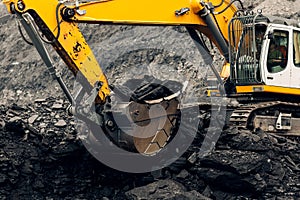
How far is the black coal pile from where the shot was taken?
8508 millimetres

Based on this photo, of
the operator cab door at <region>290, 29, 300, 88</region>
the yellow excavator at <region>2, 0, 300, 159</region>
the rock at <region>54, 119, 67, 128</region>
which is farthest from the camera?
the rock at <region>54, 119, 67, 128</region>

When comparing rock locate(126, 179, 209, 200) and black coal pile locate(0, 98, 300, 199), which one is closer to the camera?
rock locate(126, 179, 209, 200)

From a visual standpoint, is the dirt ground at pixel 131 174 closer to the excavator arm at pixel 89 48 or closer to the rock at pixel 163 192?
the rock at pixel 163 192

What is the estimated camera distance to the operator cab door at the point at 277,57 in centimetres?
972

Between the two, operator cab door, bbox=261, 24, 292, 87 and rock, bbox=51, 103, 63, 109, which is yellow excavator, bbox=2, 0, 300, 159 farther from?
rock, bbox=51, 103, 63, 109

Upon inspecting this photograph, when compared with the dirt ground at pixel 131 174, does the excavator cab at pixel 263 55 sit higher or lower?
higher

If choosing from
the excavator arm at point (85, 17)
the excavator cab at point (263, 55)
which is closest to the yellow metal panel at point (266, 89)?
the excavator cab at point (263, 55)

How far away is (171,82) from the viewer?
31.7 feet

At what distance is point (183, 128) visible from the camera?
9.33 metres

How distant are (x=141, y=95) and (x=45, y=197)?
6.28 feet

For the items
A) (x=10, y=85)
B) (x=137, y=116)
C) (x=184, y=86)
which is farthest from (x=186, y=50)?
(x=137, y=116)

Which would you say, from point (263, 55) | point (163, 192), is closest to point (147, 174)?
point (163, 192)

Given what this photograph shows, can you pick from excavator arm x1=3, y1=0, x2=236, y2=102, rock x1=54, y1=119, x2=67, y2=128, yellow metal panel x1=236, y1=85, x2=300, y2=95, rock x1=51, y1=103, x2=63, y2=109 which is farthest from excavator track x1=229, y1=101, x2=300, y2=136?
rock x1=51, y1=103, x2=63, y2=109

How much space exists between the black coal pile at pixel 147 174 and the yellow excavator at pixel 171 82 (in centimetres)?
55
